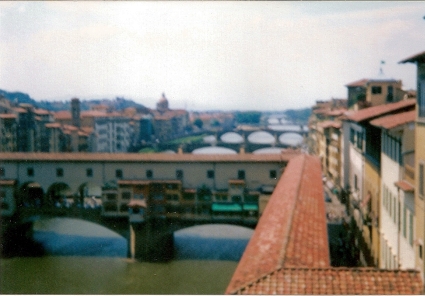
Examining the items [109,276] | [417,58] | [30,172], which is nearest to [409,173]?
[417,58]

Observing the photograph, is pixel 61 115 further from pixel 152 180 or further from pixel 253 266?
pixel 253 266

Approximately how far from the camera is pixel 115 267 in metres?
20.1

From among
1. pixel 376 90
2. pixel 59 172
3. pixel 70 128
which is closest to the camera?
pixel 376 90

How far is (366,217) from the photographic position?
48.0 feet

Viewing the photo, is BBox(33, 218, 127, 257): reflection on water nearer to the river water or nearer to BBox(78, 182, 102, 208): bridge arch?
the river water

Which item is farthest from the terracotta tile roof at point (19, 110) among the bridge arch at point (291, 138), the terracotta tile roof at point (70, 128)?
the bridge arch at point (291, 138)

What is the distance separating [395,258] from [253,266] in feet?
17.1

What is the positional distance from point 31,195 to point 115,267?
738 centimetres

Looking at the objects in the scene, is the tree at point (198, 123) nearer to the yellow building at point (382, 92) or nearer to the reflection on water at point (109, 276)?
the yellow building at point (382, 92)

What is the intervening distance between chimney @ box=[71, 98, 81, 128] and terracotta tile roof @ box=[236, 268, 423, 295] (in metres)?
37.3

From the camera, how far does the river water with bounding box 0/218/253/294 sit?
17953 mm

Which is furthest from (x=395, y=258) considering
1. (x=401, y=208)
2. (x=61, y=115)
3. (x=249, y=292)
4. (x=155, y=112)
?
(x=155, y=112)

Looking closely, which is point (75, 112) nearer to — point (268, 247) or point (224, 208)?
point (224, 208)

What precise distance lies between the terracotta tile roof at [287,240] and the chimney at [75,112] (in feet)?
107
